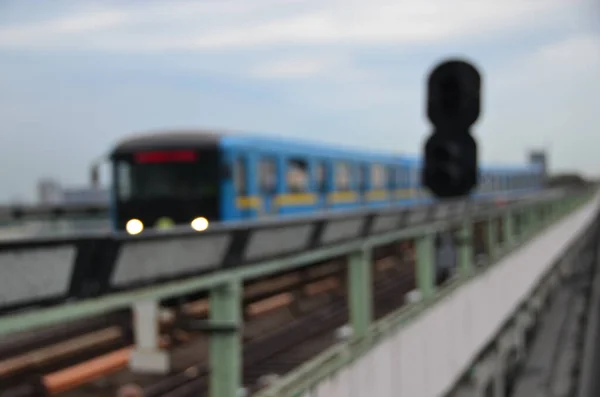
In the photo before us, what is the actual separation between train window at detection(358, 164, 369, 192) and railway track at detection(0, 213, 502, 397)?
12.3 metres

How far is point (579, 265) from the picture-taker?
46062mm

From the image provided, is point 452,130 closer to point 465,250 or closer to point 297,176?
point 465,250

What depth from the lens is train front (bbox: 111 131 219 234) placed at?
1455 cm

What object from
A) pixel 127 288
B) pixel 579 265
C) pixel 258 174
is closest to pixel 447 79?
pixel 127 288

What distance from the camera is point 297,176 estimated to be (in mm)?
16953

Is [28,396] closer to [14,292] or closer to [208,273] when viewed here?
[208,273]

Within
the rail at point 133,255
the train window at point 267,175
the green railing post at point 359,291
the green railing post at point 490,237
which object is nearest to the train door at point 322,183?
the train window at point 267,175

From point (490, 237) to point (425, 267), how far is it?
496 cm

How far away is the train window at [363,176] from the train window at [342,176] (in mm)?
969

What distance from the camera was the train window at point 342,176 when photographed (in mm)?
19217

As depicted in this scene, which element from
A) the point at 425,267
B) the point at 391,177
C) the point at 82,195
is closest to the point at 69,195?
the point at 82,195

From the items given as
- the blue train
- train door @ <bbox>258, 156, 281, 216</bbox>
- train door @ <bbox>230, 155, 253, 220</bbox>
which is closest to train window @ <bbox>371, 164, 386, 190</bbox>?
the blue train

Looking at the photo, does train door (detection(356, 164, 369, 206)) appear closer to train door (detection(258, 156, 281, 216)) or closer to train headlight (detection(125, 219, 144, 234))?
train door (detection(258, 156, 281, 216))

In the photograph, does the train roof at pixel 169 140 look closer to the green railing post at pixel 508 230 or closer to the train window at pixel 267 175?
the train window at pixel 267 175
